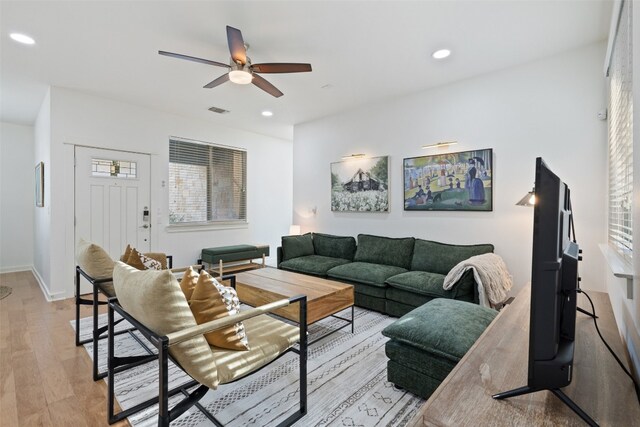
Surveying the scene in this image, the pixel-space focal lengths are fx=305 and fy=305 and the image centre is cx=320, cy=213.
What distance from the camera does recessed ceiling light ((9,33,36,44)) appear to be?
274 cm

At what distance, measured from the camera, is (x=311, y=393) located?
1977mm

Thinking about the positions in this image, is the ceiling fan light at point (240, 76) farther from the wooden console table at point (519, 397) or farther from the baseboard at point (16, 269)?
the baseboard at point (16, 269)

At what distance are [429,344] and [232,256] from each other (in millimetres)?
3921

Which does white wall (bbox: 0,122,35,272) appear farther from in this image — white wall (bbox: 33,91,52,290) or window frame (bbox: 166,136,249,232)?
window frame (bbox: 166,136,249,232)

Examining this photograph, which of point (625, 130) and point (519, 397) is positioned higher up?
point (625, 130)

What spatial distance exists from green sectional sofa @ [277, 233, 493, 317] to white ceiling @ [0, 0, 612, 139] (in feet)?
6.65

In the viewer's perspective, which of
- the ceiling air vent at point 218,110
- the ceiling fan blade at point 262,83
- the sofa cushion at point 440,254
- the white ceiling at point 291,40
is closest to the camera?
the white ceiling at point 291,40

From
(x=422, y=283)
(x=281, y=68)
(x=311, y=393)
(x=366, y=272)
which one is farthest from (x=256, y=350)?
(x=281, y=68)

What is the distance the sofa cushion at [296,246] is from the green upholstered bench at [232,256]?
1.06m

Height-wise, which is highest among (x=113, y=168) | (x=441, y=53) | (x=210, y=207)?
(x=441, y=53)

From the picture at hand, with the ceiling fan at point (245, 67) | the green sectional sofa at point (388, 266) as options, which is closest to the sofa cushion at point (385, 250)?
the green sectional sofa at point (388, 266)

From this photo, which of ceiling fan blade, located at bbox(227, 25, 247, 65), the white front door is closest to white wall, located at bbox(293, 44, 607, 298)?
ceiling fan blade, located at bbox(227, 25, 247, 65)

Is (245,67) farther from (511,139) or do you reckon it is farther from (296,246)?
(511,139)

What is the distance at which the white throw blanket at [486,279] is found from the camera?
109 inches
